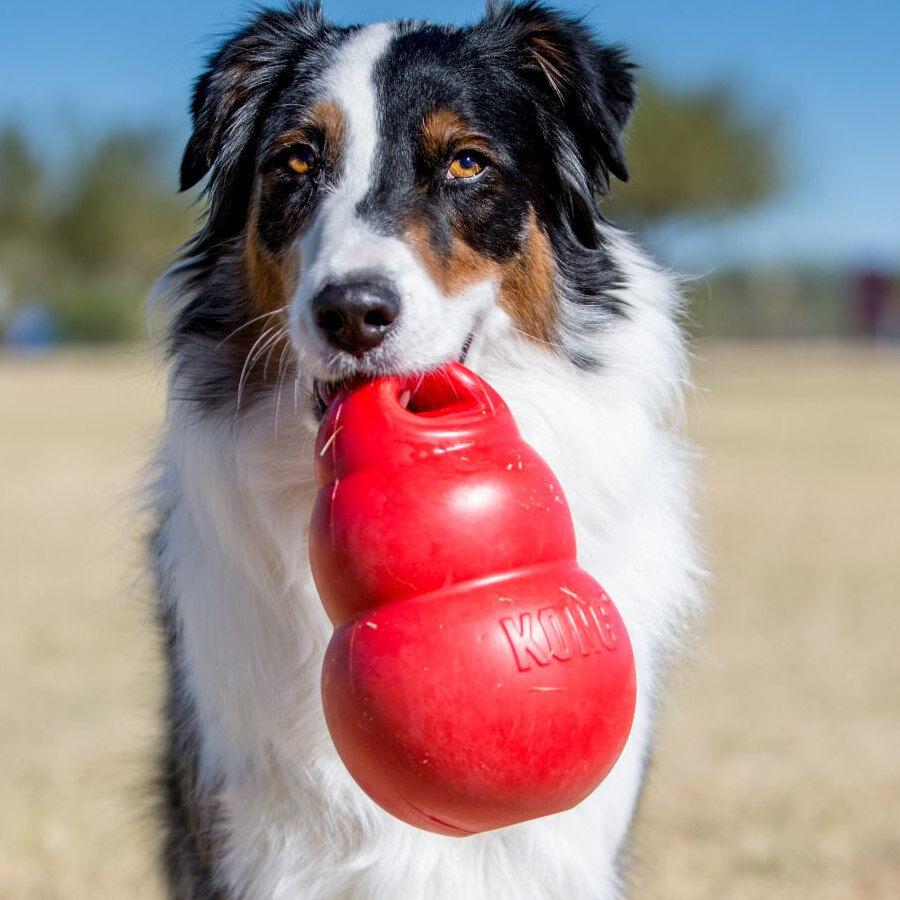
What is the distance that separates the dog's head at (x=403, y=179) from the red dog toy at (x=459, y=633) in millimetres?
316

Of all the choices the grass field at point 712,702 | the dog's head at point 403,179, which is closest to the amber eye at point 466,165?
the dog's head at point 403,179

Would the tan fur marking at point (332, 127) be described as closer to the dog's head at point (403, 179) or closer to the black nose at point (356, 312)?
the dog's head at point (403, 179)

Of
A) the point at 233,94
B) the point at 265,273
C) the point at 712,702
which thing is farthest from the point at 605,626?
the point at 712,702

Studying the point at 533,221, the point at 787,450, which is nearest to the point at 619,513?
the point at 533,221

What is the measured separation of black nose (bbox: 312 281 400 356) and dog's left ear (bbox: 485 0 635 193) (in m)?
1.05

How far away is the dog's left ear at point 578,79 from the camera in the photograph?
3.50 meters

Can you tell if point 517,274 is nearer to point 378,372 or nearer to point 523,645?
point 378,372

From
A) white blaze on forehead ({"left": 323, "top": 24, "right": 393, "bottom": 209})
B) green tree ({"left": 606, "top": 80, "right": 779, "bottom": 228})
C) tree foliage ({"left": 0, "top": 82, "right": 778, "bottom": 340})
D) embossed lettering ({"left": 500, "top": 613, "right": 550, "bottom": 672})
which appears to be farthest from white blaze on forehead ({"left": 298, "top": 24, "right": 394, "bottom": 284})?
tree foliage ({"left": 0, "top": 82, "right": 778, "bottom": 340})

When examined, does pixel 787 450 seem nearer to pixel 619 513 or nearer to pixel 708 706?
pixel 708 706

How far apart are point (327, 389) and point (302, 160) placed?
644 mm

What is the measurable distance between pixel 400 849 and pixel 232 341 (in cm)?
138

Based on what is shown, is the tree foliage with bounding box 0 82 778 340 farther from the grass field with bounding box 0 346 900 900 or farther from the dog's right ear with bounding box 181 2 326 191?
the dog's right ear with bounding box 181 2 326 191

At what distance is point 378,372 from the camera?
9.36ft

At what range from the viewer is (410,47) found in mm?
3287
